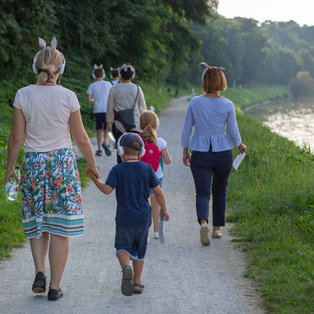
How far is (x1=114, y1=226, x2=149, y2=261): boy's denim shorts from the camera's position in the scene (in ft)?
13.8

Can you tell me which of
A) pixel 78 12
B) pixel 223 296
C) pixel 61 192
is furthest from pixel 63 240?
pixel 78 12

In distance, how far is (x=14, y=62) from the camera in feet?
44.9

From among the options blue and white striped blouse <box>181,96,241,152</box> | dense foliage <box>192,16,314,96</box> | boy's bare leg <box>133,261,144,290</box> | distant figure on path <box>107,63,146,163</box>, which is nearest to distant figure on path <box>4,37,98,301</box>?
boy's bare leg <box>133,261,144,290</box>

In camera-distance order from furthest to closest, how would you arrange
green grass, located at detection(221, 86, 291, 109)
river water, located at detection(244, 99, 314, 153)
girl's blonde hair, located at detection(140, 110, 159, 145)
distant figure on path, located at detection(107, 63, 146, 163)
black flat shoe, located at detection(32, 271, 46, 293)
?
1. green grass, located at detection(221, 86, 291, 109)
2. river water, located at detection(244, 99, 314, 153)
3. distant figure on path, located at detection(107, 63, 146, 163)
4. girl's blonde hair, located at detection(140, 110, 159, 145)
5. black flat shoe, located at detection(32, 271, 46, 293)

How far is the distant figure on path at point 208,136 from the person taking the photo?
5.70 metres

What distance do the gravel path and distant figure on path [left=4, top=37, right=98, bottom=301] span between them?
0.26m

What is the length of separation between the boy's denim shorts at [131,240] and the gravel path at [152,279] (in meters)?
0.34

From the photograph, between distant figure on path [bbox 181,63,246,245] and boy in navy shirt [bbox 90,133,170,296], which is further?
distant figure on path [bbox 181,63,246,245]

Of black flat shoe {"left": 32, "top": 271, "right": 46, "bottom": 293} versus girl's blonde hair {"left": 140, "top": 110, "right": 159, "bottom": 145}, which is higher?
girl's blonde hair {"left": 140, "top": 110, "right": 159, "bottom": 145}

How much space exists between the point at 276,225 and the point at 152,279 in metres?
1.91

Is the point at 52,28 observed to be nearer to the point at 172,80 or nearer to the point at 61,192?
the point at 61,192

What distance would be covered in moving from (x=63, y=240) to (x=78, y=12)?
16.9 m

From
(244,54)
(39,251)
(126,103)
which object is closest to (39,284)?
(39,251)

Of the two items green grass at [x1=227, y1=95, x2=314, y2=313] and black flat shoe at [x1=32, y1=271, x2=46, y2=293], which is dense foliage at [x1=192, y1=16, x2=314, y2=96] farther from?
black flat shoe at [x1=32, y1=271, x2=46, y2=293]
